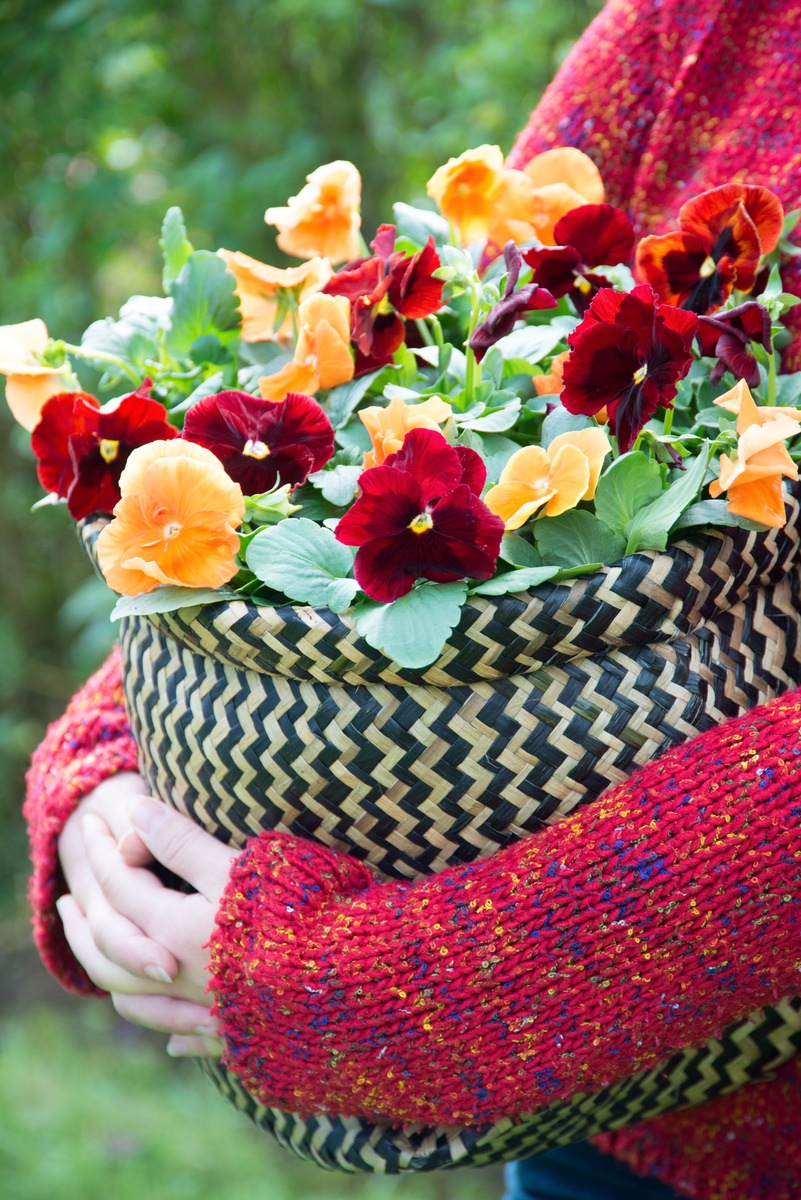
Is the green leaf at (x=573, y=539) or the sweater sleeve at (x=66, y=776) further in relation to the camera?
the sweater sleeve at (x=66, y=776)

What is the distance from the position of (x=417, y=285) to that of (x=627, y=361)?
139mm

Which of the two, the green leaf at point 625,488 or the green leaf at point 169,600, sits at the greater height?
the green leaf at point 625,488

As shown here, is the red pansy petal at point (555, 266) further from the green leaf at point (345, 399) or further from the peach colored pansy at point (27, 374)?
the peach colored pansy at point (27, 374)

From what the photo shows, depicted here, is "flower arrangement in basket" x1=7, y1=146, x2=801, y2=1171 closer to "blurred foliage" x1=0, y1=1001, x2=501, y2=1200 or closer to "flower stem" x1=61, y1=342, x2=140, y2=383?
"flower stem" x1=61, y1=342, x2=140, y2=383

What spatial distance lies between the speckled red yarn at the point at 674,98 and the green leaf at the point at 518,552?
0.34 metres

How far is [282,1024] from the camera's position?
604mm

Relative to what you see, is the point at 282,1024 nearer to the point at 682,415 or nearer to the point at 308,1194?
the point at 682,415

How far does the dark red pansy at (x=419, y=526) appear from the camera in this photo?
1.70ft

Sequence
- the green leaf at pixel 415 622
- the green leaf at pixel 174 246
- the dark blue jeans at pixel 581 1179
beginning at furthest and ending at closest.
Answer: the dark blue jeans at pixel 581 1179 < the green leaf at pixel 174 246 < the green leaf at pixel 415 622

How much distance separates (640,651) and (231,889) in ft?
0.80

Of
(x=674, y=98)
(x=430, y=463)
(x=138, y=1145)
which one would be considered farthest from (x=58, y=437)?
(x=138, y=1145)

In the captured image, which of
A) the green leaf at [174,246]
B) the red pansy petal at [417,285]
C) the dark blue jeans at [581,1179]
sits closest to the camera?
the red pansy petal at [417,285]

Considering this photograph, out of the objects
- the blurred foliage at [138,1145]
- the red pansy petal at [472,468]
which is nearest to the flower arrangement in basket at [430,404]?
the red pansy petal at [472,468]

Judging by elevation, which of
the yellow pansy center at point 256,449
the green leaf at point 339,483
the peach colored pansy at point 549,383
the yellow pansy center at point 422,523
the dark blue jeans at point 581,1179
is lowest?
the dark blue jeans at point 581,1179
